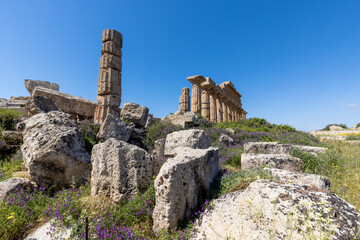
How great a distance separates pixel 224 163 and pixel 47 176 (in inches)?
198

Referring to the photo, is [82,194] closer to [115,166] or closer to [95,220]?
[115,166]

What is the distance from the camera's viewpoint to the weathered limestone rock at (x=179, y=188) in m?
2.77

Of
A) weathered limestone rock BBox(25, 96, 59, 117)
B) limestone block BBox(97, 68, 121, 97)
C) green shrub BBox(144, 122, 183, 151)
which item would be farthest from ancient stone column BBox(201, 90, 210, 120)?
weathered limestone rock BBox(25, 96, 59, 117)

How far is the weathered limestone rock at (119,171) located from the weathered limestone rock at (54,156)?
89cm

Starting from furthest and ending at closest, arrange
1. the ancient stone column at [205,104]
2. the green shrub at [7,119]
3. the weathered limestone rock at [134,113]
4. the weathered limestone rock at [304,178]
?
the ancient stone column at [205,104], the weathered limestone rock at [134,113], the green shrub at [7,119], the weathered limestone rock at [304,178]

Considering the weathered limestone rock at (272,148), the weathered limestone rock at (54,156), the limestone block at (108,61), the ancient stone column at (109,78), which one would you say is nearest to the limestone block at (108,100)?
the ancient stone column at (109,78)

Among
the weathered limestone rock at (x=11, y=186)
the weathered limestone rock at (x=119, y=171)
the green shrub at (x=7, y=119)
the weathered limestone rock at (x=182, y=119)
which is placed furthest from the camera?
the weathered limestone rock at (x=182, y=119)

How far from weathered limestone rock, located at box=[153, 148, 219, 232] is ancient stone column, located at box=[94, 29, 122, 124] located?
10092 mm

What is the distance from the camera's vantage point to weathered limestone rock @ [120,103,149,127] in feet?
30.9

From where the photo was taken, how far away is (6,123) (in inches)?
315

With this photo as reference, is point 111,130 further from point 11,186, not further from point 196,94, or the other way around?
point 196,94

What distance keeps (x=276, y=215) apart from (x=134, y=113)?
849 cm

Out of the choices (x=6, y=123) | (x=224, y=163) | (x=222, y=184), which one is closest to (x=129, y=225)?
(x=222, y=184)

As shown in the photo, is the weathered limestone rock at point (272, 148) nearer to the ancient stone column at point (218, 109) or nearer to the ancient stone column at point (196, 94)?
the ancient stone column at point (196, 94)
